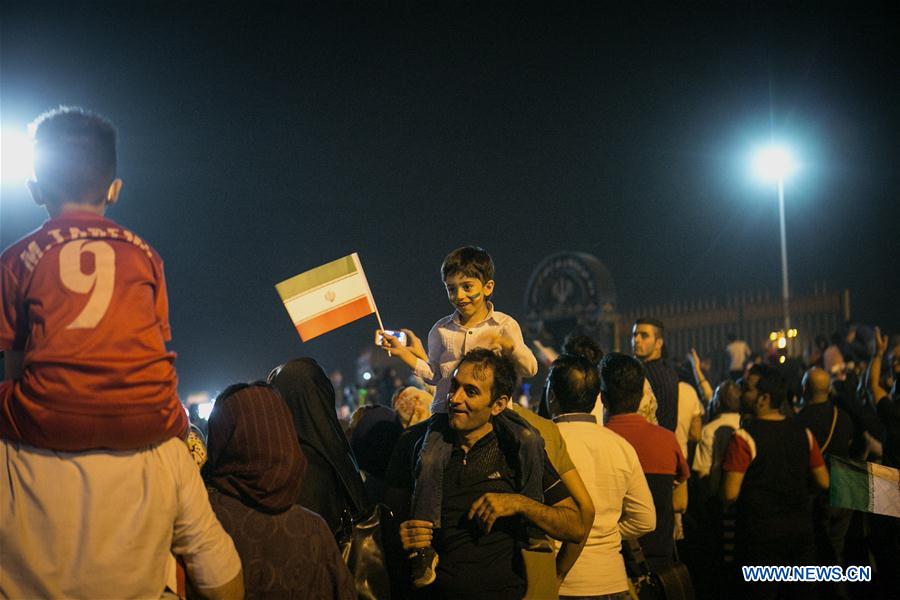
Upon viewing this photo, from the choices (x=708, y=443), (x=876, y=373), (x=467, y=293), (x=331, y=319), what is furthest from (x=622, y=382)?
(x=876, y=373)

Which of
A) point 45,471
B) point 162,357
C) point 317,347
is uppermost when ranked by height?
point 162,357

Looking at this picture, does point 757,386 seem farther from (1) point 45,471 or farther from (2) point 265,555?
(1) point 45,471

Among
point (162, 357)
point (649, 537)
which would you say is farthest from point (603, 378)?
point (162, 357)

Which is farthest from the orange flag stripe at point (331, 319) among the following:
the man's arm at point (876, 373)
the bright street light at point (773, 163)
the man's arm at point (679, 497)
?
the bright street light at point (773, 163)

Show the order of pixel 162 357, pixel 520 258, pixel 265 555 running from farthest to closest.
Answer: pixel 520 258, pixel 265 555, pixel 162 357

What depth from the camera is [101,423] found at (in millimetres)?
2461

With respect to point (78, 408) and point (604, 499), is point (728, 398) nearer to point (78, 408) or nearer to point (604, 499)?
point (604, 499)

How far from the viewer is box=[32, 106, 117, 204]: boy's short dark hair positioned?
104 inches

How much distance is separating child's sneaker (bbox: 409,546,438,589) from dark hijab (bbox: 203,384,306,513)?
655mm

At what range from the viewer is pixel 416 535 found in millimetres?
3604

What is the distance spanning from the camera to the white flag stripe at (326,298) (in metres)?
4.88

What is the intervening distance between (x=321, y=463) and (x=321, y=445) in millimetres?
89

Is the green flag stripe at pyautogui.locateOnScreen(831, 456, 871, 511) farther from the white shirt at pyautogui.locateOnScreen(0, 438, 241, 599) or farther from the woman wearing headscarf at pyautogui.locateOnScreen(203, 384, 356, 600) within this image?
the white shirt at pyautogui.locateOnScreen(0, 438, 241, 599)

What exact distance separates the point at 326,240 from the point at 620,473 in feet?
55.7
